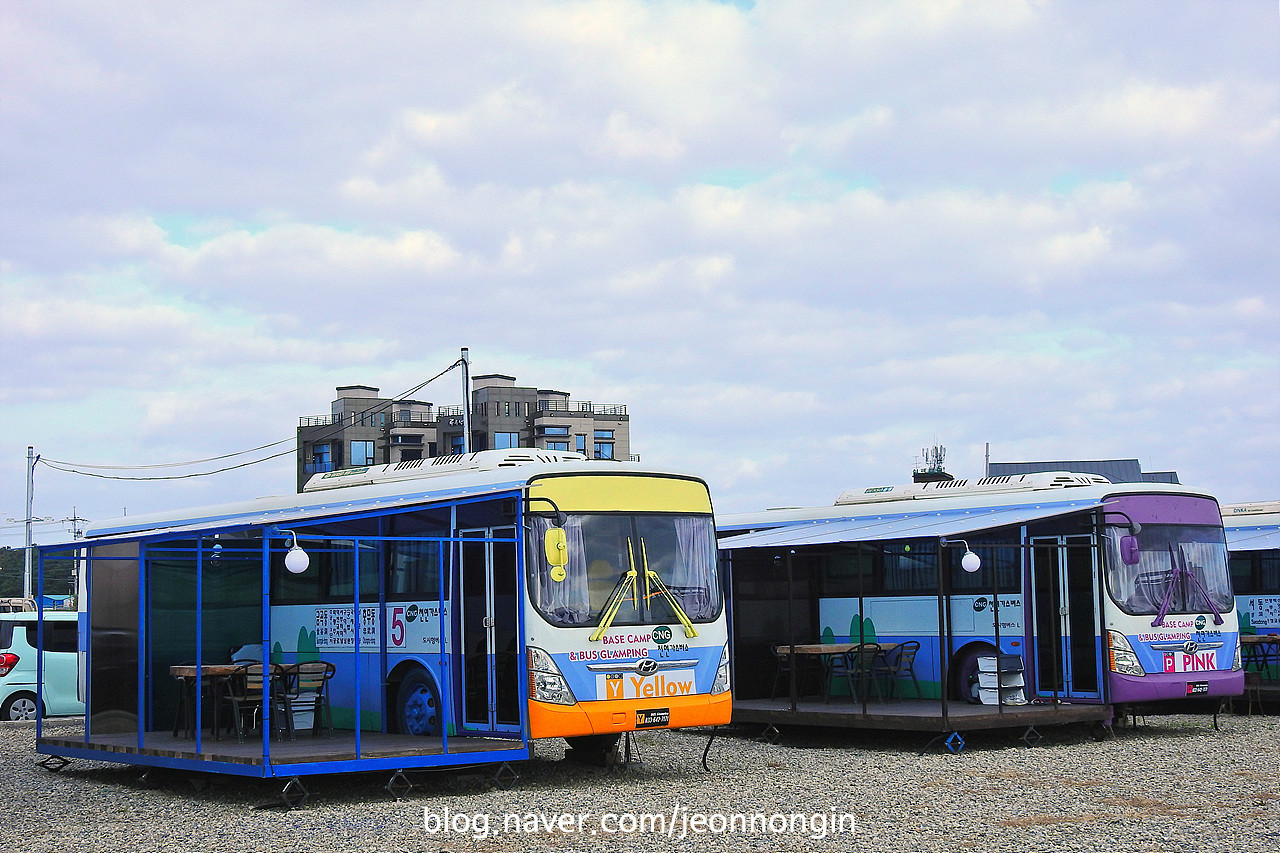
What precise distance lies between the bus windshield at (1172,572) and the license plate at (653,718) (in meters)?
5.74

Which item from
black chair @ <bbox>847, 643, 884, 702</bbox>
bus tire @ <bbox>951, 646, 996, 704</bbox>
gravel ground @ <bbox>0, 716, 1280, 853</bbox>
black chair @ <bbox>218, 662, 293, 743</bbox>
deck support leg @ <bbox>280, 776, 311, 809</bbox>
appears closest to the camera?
gravel ground @ <bbox>0, 716, 1280, 853</bbox>

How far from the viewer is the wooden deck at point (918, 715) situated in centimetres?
1470

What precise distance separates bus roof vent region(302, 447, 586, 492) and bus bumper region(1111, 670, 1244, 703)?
630cm

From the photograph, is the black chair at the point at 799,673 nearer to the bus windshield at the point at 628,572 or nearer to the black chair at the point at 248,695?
the bus windshield at the point at 628,572

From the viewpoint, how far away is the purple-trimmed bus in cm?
1578

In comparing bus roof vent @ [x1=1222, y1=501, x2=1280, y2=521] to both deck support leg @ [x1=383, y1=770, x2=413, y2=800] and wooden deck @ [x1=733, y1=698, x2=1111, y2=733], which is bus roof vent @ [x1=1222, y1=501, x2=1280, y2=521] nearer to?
wooden deck @ [x1=733, y1=698, x2=1111, y2=733]

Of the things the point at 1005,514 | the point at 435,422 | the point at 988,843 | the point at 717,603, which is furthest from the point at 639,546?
the point at 435,422

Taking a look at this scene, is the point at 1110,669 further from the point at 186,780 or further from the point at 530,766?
the point at 186,780

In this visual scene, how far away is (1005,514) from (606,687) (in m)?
6.04

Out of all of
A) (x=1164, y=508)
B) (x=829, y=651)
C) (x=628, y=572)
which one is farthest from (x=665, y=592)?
(x=1164, y=508)

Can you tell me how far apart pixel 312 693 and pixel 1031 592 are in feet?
25.8

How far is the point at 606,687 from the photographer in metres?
12.4

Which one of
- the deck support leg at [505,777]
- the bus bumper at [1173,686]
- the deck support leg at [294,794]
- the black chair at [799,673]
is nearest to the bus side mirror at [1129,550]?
the bus bumper at [1173,686]

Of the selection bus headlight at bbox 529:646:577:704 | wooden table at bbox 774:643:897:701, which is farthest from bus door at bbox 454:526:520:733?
wooden table at bbox 774:643:897:701
